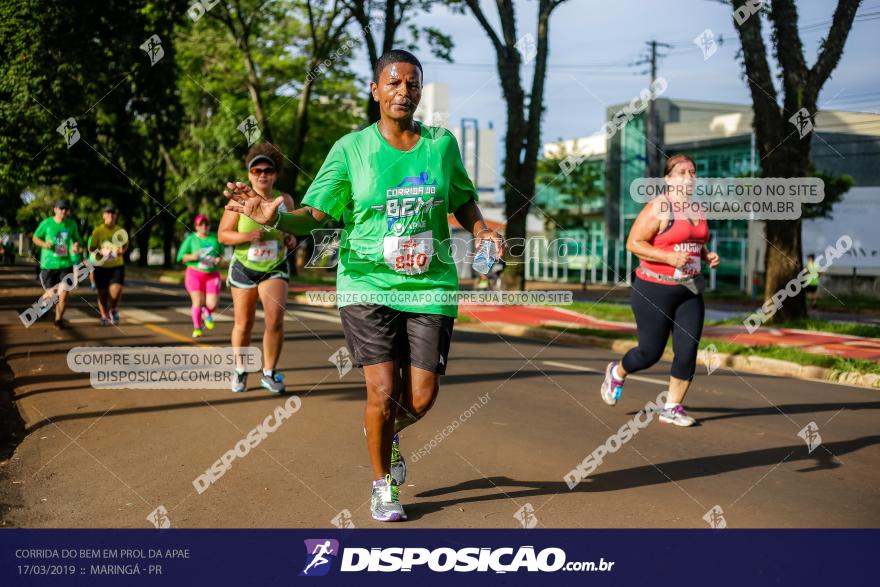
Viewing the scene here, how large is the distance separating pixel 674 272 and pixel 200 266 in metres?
7.87

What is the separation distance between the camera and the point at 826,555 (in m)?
3.69

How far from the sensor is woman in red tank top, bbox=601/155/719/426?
654 cm

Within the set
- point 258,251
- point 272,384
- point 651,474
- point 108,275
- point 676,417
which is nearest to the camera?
point 651,474

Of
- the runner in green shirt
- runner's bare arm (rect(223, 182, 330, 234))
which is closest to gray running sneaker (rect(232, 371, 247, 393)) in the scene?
the runner in green shirt

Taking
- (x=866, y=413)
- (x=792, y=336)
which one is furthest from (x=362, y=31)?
(x=866, y=413)

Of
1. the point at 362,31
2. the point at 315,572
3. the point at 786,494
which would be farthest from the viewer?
the point at 362,31

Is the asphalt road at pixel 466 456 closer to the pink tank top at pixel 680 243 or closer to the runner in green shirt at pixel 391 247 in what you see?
the runner in green shirt at pixel 391 247

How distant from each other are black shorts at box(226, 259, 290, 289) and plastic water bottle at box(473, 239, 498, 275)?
3988mm

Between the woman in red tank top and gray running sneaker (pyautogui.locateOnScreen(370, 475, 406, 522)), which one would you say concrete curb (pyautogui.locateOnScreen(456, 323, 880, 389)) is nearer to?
the woman in red tank top

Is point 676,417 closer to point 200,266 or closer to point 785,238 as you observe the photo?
point 200,266

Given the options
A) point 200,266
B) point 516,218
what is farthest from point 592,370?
point 516,218

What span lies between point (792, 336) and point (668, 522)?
11.2 meters

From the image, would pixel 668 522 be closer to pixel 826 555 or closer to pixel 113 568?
pixel 826 555

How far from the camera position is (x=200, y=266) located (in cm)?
1265
